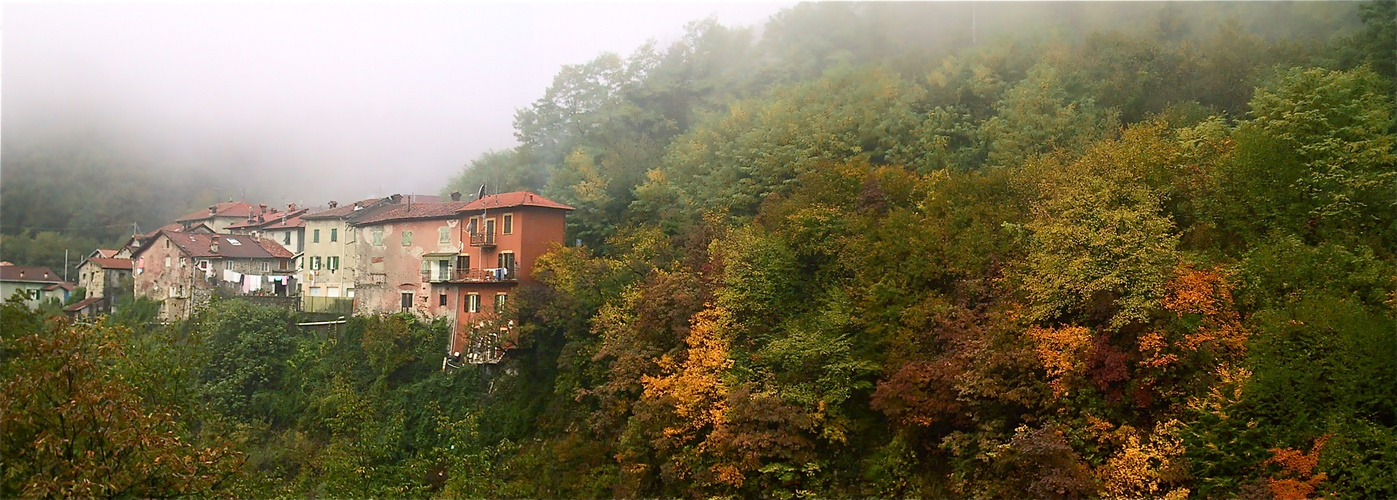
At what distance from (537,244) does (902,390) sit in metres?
19.9

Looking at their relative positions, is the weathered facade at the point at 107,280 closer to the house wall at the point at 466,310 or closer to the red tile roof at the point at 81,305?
the red tile roof at the point at 81,305

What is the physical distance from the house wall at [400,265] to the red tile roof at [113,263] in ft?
58.2

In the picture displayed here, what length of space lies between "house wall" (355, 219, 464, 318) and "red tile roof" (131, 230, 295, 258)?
21.9ft

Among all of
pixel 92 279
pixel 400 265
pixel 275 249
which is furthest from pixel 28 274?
pixel 400 265

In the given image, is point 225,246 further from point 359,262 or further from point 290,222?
point 359,262

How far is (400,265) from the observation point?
44312mm

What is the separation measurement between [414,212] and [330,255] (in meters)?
5.98

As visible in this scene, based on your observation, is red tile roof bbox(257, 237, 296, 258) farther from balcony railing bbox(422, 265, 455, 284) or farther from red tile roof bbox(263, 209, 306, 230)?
balcony railing bbox(422, 265, 455, 284)

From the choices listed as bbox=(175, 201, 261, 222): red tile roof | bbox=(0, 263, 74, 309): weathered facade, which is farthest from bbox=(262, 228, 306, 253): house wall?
bbox=(0, 263, 74, 309): weathered facade

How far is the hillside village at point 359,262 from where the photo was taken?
133 ft

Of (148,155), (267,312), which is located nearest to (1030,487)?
(267,312)

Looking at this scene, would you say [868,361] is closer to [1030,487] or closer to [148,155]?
[1030,487]

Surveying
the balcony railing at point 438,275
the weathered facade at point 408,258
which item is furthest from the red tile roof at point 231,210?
the balcony railing at point 438,275

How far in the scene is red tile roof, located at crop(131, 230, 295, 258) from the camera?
4962 centimetres
